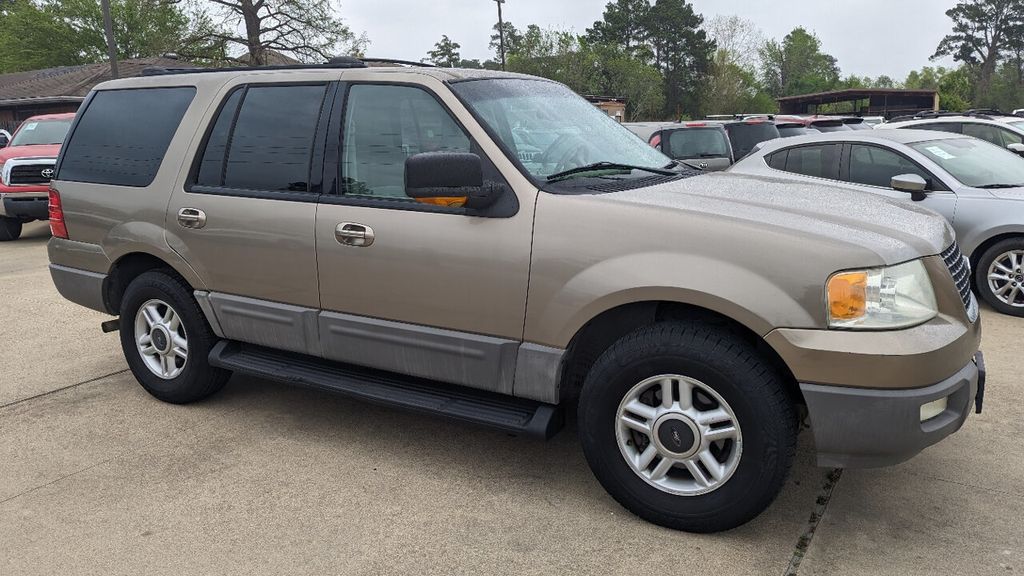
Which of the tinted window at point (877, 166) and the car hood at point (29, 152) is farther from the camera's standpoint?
the car hood at point (29, 152)

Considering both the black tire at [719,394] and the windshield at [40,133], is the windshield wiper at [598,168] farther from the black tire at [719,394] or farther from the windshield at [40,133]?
the windshield at [40,133]

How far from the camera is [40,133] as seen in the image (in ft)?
45.1

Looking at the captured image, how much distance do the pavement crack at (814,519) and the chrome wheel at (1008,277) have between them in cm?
381

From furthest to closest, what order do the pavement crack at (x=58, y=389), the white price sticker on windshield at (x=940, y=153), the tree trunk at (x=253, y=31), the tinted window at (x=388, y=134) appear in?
the tree trunk at (x=253, y=31), the white price sticker on windshield at (x=940, y=153), the pavement crack at (x=58, y=389), the tinted window at (x=388, y=134)

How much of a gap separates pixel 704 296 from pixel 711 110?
7802 cm

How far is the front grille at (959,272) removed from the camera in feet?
10.6

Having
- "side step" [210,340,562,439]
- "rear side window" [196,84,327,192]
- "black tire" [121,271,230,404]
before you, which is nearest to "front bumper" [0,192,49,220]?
"black tire" [121,271,230,404]

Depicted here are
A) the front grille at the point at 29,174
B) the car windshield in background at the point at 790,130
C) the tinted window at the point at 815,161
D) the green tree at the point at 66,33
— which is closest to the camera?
the tinted window at the point at 815,161

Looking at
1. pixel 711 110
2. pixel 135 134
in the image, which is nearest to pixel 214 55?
pixel 135 134

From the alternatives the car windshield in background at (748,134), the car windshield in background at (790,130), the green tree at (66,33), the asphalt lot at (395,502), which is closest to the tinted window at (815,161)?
the asphalt lot at (395,502)

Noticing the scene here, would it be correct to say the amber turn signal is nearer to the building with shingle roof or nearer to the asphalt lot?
the asphalt lot

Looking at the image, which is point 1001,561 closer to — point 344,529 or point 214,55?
point 344,529

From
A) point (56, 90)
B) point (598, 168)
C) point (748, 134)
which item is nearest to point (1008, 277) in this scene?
point (598, 168)

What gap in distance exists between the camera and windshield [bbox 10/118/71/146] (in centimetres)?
1364
